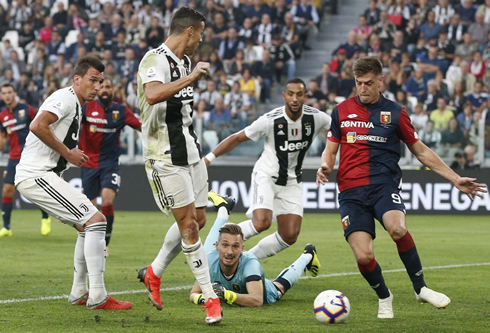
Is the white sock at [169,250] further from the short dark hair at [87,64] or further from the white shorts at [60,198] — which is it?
the short dark hair at [87,64]

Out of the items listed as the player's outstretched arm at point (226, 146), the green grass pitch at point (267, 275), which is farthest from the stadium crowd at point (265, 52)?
the player's outstretched arm at point (226, 146)

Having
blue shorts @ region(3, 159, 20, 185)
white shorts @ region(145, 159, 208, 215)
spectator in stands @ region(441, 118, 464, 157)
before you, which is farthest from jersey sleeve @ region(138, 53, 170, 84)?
spectator in stands @ region(441, 118, 464, 157)

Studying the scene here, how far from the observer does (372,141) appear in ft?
25.1

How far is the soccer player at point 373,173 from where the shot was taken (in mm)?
7297

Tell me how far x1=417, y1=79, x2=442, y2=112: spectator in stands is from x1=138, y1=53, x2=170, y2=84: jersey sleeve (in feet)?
49.0

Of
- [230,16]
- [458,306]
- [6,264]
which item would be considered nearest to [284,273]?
[458,306]

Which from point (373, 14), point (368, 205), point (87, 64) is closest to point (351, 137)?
point (368, 205)

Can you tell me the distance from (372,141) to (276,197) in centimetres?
291

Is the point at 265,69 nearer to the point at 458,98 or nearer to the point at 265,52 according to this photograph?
the point at 265,52

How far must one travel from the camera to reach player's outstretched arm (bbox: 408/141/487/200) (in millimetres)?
7208

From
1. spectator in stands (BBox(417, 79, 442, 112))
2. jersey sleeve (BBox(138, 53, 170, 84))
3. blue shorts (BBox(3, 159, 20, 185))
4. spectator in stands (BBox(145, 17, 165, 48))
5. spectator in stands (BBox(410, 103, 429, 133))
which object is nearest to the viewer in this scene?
jersey sleeve (BBox(138, 53, 170, 84))

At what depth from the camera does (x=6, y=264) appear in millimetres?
11250

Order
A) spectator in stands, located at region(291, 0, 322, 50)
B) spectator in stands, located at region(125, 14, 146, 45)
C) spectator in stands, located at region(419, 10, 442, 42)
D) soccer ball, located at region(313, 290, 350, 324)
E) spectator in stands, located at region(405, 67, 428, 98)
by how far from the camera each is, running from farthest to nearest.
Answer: spectator in stands, located at region(125, 14, 146, 45) < spectator in stands, located at region(291, 0, 322, 50) < spectator in stands, located at region(419, 10, 442, 42) < spectator in stands, located at region(405, 67, 428, 98) < soccer ball, located at region(313, 290, 350, 324)

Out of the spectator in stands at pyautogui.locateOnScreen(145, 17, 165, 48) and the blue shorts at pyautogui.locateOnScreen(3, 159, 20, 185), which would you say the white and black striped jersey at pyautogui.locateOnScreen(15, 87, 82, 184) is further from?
the spectator in stands at pyautogui.locateOnScreen(145, 17, 165, 48)
